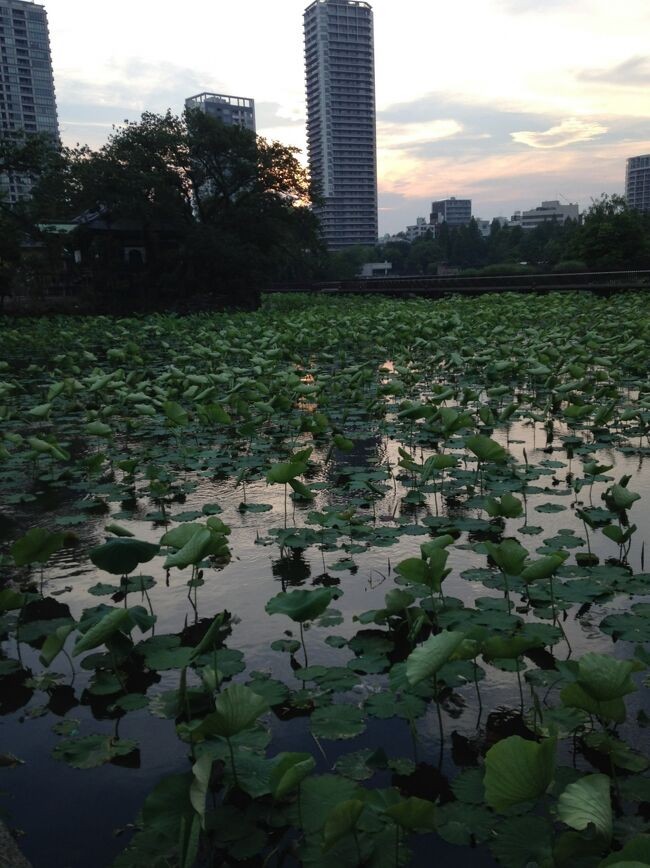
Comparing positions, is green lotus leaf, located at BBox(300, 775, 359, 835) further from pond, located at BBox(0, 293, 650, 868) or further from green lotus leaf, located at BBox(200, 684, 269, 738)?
green lotus leaf, located at BBox(200, 684, 269, 738)

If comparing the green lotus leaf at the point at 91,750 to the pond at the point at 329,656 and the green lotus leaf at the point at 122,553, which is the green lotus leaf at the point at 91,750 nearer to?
the pond at the point at 329,656

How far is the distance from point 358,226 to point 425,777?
407ft

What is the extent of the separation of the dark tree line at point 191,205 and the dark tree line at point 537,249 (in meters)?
11.3

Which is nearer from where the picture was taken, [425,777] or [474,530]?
[425,777]

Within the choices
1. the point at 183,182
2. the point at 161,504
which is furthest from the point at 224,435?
the point at 183,182

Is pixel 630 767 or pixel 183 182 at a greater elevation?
pixel 183 182

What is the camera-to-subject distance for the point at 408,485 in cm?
414

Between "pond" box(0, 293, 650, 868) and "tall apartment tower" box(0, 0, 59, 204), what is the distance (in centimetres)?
10743

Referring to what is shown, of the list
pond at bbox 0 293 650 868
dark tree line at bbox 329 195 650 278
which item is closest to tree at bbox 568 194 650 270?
dark tree line at bbox 329 195 650 278

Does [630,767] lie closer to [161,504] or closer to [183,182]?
[161,504]

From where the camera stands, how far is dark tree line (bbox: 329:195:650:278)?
108 ft

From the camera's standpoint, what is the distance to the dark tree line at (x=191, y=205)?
69.7ft

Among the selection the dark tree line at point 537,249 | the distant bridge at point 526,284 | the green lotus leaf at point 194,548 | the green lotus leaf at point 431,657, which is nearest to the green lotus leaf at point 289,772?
the green lotus leaf at point 431,657

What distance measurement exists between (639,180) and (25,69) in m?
120
